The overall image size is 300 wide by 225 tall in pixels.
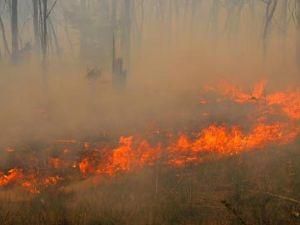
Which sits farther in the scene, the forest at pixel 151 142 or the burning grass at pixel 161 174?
the forest at pixel 151 142

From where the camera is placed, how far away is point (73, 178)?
1176cm

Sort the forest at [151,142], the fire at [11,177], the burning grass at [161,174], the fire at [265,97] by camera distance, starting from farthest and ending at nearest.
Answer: the fire at [265,97] < the fire at [11,177] < the forest at [151,142] < the burning grass at [161,174]

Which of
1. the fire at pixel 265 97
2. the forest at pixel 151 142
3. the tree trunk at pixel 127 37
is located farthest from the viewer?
the tree trunk at pixel 127 37

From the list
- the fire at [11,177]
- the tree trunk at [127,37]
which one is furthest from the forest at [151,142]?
the tree trunk at [127,37]

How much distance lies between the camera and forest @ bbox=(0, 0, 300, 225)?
9766mm

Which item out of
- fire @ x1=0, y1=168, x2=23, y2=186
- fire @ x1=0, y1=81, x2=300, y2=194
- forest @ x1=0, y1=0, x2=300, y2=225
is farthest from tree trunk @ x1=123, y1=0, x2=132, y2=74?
fire @ x1=0, y1=168, x2=23, y2=186

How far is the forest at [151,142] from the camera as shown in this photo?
977 centimetres

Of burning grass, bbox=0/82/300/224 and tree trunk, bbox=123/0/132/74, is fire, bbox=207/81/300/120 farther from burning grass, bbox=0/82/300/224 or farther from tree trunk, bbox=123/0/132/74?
tree trunk, bbox=123/0/132/74

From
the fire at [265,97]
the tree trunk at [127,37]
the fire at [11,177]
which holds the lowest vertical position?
the fire at [11,177]

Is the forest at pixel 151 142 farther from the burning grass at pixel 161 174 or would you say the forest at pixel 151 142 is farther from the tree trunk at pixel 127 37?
the tree trunk at pixel 127 37

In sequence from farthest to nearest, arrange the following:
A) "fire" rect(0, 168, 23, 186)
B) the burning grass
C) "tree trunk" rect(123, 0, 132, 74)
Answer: "tree trunk" rect(123, 0, 132, 74) < "fire" rect(0, 168, 23, 186) < the burning grass

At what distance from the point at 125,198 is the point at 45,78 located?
11934 mm

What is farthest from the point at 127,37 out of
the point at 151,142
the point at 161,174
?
the point at 161,174

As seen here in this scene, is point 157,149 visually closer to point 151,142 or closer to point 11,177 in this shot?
point 151,142
